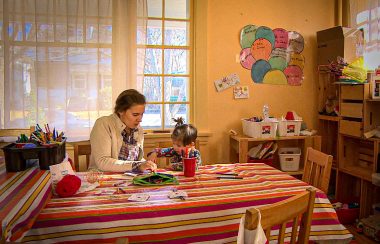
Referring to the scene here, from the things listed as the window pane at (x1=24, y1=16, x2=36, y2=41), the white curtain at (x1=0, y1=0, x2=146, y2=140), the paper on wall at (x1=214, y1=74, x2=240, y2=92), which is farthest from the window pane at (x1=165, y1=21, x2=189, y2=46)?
the window pane at (x1=24, y1=16, x2=36, y2=41)

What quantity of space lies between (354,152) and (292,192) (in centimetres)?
197

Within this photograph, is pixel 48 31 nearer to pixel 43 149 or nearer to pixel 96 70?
pixel 96 70

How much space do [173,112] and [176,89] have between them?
0.76 ft

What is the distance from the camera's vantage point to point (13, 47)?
2.92 metres

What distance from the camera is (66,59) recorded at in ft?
9.86

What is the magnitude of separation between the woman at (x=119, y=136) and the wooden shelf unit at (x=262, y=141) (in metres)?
1.11

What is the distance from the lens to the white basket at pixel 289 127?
3.31 m

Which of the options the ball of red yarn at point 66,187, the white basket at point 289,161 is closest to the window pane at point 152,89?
the white basket at point 289,161

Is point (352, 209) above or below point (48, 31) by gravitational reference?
below

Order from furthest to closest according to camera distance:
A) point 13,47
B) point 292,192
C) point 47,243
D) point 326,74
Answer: point 326,74 → point 13,47 → point 292,192 → point 47,243

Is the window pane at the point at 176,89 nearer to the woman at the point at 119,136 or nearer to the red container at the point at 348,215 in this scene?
the woman at the point at 119,136

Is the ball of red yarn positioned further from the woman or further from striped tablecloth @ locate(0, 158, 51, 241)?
the woman

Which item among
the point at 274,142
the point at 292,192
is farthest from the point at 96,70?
the point at 292,192

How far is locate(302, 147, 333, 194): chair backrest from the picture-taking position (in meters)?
1.93
